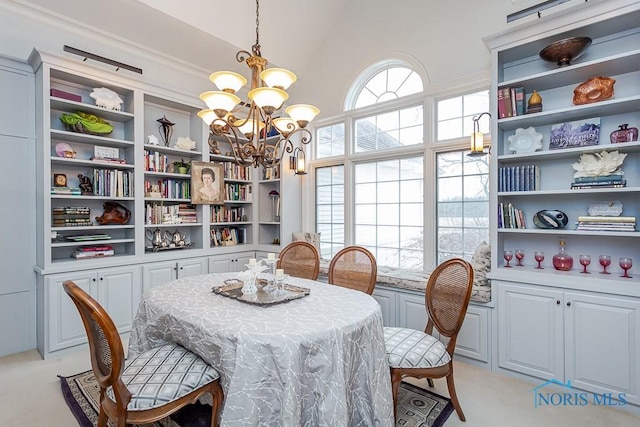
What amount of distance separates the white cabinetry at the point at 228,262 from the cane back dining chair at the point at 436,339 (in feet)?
8.27

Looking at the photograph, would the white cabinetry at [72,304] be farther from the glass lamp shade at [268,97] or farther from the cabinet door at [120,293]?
the glass lamp shade at [268,97]

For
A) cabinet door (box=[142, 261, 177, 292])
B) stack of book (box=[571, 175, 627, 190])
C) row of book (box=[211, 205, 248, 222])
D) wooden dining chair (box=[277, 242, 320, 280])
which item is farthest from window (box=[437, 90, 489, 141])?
cabinet door (box=[142, 261, 177, 292])

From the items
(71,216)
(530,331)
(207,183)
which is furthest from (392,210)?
(71,216)

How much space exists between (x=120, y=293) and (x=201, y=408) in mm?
1754

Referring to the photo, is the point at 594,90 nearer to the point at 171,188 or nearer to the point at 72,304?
the point at 171,188

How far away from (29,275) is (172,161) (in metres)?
1.81

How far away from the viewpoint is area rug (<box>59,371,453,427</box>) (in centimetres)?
201

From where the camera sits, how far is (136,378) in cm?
159

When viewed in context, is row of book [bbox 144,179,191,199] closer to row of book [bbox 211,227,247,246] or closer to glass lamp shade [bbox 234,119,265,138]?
row of book [bbox 211,227,247,246]

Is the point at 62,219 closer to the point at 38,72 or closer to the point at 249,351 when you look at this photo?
the point at 38,72

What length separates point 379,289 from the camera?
3262 millimetres

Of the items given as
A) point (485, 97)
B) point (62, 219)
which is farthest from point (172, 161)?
point (485, 97)

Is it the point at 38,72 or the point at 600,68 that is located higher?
the point at 38,72

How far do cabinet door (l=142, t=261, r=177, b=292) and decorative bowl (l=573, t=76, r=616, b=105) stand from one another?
406 cm
